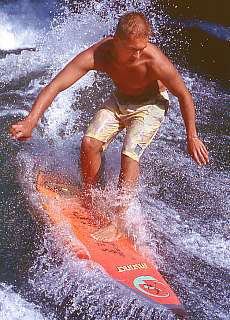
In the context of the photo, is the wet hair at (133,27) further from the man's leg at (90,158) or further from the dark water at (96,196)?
the dark water at (96,196)

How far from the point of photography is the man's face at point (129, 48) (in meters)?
3.45

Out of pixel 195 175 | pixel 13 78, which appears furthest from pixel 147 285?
pixel 13 78

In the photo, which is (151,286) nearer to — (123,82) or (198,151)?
(198,151)

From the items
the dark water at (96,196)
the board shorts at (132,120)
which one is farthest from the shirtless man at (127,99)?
the dark water at (96,196)

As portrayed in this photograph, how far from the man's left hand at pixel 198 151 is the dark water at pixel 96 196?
0.81m

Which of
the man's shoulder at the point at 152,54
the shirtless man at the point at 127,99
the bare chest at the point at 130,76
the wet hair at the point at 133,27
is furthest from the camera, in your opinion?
the bare chest at the point at 130,76

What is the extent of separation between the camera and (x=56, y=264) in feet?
12.5

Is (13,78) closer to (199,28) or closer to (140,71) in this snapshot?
(199,28)

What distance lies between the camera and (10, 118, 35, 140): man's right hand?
3.50 metres

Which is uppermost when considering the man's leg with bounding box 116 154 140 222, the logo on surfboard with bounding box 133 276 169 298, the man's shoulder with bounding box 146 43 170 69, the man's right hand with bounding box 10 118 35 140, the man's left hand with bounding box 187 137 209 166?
the man's shoulder with bounding box 146 43 170 69

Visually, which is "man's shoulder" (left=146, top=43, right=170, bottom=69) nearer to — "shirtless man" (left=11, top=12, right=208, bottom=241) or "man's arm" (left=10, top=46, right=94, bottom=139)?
"shirtless man" (left=11, top=12, right=208, bottom=241)

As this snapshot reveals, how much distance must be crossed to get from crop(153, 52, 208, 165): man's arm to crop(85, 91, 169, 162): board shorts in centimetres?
31

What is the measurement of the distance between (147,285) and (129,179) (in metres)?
0.80

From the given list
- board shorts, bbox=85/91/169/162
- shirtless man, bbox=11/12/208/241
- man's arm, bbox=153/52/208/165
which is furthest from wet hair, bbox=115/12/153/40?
board shorts, bbox=85/91/169/162
